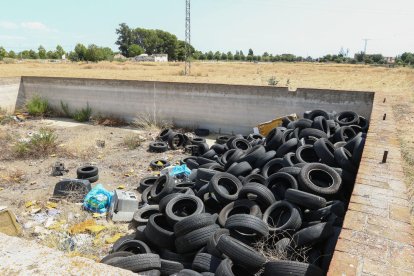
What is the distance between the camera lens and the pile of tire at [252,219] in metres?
3.88

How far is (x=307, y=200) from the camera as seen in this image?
175 inches

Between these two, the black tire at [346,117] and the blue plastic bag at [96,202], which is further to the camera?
the black tire at [346,117]

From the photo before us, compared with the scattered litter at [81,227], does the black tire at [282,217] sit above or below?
above

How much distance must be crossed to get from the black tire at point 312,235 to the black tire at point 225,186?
152 centimetres

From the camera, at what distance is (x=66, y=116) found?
51.2 ft

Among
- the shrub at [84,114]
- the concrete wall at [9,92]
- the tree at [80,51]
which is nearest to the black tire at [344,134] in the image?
the shrub at [84,114]

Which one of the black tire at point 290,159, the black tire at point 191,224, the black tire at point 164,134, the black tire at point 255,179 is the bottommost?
the black tire at point 164,134

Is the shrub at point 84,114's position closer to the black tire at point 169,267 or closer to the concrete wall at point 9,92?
the concrete wall at point 9,92

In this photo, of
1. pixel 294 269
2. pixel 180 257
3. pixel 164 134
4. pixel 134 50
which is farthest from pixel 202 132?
pixel 134 50

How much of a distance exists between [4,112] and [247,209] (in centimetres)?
1491

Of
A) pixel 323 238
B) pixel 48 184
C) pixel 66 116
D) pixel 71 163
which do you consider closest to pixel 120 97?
pixel 66 116

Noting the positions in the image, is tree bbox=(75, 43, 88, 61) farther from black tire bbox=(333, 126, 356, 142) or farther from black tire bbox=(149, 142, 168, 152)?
black tire bbox=(333, 126, 356, 142)

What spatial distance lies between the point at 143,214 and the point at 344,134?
5.05 m

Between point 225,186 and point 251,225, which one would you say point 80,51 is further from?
point 251,225
